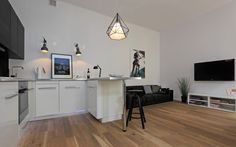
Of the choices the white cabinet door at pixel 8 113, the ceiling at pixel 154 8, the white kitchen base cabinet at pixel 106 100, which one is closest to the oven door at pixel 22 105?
the white cabinet door at pixel 8 113

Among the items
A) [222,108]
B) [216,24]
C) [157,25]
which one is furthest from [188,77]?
[157,25]

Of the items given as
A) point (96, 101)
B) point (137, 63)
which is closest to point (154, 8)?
point (137, 63)

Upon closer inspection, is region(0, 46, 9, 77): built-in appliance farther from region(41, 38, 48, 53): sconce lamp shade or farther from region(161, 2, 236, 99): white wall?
region(161, 2, 236, 99): white wall

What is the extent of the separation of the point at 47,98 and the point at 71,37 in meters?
1.94

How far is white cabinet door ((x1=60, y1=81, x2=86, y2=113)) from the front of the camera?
336 cm

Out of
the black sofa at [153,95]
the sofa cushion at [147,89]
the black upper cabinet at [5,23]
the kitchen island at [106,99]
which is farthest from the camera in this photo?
the sofa cushion at [147,89]

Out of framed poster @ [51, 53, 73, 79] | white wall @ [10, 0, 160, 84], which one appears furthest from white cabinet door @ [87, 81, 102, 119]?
white wall @ [10, 0, 160, 84]

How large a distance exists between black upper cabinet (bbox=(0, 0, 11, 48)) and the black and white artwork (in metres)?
3.96

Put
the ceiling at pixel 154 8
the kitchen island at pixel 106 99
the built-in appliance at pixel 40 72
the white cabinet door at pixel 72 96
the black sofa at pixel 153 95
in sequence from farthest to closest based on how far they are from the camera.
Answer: the black sofa at pixel 153 95, the ceiling at pixel 154 8, the built-in appliance at pixel 40 72, the white cabinet door at pixel 72 96, the kitchen island at pixel 106 99

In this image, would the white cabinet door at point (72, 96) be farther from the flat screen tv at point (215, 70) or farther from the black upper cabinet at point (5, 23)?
the flat screen tv at point (215, 70)

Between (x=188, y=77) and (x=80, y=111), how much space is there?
13.6 feet

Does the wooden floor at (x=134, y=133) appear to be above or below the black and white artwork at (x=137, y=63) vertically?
below

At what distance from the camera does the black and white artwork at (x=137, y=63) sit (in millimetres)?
5431

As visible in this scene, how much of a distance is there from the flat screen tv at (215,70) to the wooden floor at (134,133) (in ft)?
4.86
